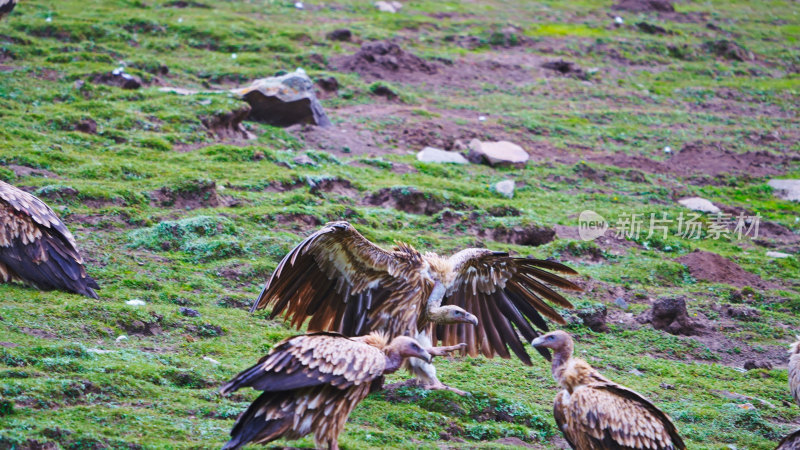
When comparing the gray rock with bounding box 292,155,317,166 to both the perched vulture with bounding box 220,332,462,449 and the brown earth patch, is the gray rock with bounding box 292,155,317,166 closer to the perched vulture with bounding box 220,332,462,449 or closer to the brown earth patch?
the brown earth patch

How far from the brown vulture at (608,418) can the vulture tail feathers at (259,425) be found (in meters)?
2.03

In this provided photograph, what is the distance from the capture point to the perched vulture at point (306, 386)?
547 centimetres

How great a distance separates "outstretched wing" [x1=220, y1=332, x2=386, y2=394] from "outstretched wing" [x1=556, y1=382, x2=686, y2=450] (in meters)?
1.44

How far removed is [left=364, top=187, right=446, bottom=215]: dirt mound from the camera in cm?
1284

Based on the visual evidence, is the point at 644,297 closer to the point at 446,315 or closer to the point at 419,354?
Answer: the point at 446,315

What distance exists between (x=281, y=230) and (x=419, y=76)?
384 inches

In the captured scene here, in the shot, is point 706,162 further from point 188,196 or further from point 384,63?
point 188,196

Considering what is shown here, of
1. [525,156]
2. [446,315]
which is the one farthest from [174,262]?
[525,156]

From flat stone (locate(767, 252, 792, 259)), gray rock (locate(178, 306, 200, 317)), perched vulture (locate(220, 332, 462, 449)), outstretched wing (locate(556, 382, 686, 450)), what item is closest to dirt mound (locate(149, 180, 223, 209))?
gray rock (locate(178, 306, 200, 317))

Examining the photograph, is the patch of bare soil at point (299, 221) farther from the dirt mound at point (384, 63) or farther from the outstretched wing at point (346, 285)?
the dirt mound at point (384, 63)

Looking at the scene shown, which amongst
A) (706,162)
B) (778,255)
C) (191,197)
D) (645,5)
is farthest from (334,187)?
(645,5)

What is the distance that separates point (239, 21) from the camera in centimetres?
2133

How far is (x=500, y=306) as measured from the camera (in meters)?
8.39

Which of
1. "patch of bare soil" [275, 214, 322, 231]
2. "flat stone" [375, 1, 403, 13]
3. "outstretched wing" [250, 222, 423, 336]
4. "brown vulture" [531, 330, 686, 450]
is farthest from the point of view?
"flat stone" [375, 1, 403, 13]
